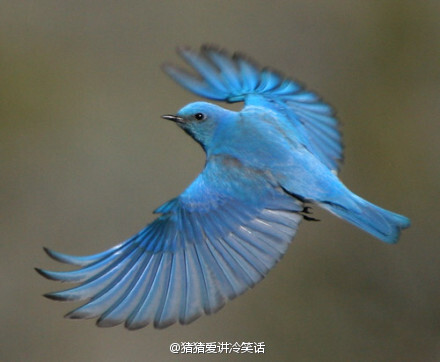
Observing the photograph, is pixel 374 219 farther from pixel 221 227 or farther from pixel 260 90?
pixel 260 90

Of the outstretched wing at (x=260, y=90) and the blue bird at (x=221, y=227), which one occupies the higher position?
the outstretched wing at (x=260, y=90)

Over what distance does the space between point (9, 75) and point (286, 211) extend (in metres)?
4.14

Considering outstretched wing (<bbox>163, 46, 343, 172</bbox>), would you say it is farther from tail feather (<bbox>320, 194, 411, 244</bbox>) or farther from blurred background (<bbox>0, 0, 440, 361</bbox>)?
blurred background (<bbox>0, 0, 440, 361</bbox>)

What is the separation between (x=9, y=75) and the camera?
7.40 metres

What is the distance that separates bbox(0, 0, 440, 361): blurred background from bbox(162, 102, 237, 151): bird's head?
6.03ft

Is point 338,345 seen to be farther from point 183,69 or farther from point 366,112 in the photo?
point 183,69

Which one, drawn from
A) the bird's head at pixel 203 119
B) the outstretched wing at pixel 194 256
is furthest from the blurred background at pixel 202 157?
the outstretched wing at pixel 194 256

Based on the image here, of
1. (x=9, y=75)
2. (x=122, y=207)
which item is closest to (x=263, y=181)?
(x=122, y=207)

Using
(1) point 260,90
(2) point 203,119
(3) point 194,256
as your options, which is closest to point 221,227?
(3) point 194,256

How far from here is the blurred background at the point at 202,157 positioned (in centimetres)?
641

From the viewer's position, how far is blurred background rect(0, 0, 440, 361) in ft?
21.0

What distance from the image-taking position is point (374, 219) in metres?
3.95

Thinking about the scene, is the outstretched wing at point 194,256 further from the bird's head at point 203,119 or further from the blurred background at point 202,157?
the blurred background at point 202,157

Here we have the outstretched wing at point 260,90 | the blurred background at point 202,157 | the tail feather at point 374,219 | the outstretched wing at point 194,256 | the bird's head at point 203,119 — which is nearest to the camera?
the outstretched wing at point 194,256
